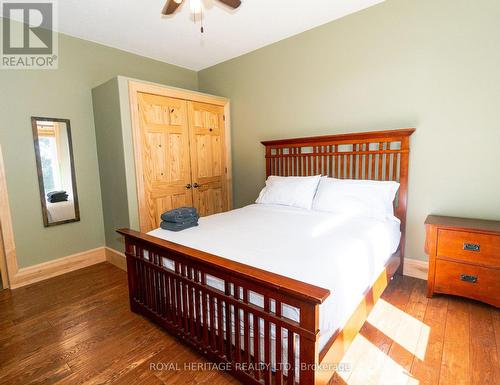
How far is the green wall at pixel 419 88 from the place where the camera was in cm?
207

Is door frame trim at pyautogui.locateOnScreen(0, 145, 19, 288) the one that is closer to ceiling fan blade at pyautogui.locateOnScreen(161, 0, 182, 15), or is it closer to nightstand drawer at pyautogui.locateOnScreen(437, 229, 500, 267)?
ceiling fan blade at pyautogui.locateOnScreen(161, 0, 182, 15)

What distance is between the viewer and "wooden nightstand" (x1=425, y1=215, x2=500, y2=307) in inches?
74.4

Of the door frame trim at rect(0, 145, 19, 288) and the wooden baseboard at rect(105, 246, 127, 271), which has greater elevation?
the door frame trim at rect(0, 145, 19, 288)

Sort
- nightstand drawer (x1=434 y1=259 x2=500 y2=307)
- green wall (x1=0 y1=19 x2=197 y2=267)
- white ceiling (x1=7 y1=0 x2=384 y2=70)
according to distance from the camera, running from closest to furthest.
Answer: nightstand drawer (x1=434 y1=259 x2=500 y2=307) < white ceiling (x1=7 y1=0 x2=384 y2=70) < green wall (x1=0 y1=19 x2=197 y2=267)

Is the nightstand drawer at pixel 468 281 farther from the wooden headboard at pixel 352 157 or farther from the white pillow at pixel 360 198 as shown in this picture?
the white pillow at pixel 360 198

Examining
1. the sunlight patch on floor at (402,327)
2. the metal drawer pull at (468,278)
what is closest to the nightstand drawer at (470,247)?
the metal drawer pull at (468,278)

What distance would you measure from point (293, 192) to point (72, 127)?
101 inches

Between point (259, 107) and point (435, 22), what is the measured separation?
6.39 ft

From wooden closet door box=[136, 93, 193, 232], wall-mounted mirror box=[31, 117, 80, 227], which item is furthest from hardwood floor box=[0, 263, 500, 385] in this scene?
wooden closet door box=[136, 93, 193, 232]

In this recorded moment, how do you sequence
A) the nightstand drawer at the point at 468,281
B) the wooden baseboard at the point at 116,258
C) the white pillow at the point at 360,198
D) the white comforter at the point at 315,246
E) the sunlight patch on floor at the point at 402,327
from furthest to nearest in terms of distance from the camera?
the wooden baseboard at the point at 116,258, the white pillow at the point at 360,198, the nightstand drawer at the point at 468,281, the sunlight patch on floor at the point at 402,327, the white comforter at the point at 315,246

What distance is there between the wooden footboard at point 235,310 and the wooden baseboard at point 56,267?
160 cm

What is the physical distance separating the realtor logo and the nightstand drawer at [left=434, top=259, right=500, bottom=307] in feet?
13.2

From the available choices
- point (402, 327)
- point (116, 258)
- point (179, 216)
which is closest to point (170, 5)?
point (179, 216)

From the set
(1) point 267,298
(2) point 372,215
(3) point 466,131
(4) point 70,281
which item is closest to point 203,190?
(4) point 70,281
